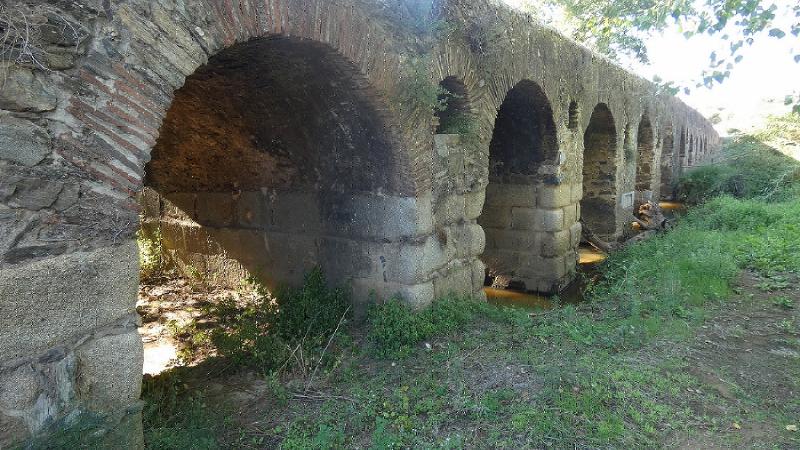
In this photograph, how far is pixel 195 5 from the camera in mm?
2711

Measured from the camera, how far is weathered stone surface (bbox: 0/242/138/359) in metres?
2.11

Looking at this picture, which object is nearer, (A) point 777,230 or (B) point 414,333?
(B) point 414,333

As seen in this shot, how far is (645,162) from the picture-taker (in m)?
13.5

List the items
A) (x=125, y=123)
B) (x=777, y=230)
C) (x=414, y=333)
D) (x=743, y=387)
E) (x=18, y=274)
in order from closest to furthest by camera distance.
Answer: (x=18, y=274) < (x=125, y=123) < (x=743, y=387) < (x=414, y=333) < (x=777, y=230)

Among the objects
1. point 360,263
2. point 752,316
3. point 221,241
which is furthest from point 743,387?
point 221,241

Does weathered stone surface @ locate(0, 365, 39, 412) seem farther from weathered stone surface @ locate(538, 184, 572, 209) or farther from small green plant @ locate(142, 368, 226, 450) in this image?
weathered stone surface @ locate(538, 184, 572, 209)

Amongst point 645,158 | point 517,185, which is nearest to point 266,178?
point 517,185

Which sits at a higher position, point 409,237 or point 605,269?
point 409,237

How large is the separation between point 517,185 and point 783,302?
3487 mm

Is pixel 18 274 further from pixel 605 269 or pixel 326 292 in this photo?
pixel 605 269

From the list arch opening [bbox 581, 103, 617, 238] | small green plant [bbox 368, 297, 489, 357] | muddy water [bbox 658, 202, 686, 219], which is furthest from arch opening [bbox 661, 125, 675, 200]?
small green plant [bbox 368, 297, 489, 357]

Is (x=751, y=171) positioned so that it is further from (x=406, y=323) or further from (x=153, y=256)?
(x=153, y=256)

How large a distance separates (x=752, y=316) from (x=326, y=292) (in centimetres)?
408

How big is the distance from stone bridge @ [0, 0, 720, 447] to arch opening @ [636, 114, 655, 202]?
122 inches
